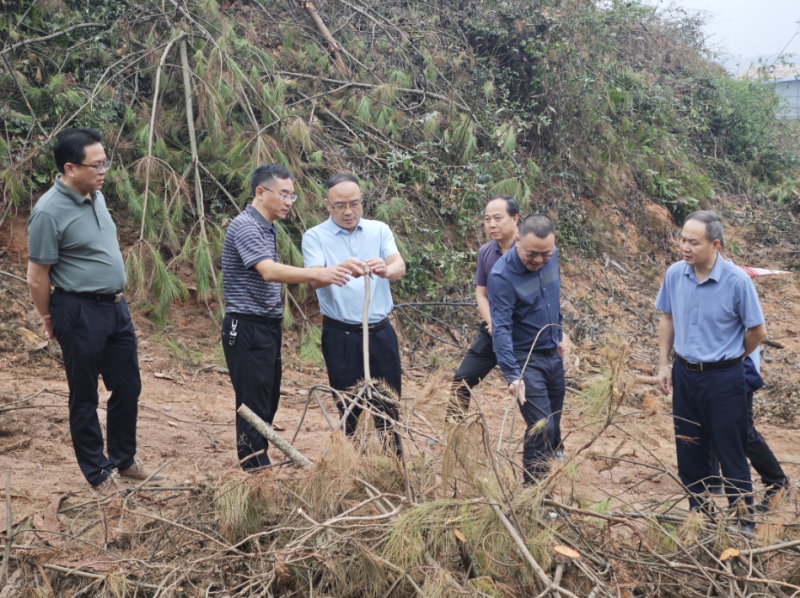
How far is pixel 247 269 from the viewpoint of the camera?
3314mm

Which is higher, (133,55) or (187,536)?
(133,55)

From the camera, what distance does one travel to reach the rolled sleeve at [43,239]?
3102 millimetres

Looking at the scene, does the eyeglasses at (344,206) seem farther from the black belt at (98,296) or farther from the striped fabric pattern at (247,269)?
the black belt at (98,296)

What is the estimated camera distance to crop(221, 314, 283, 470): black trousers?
3.29 metres

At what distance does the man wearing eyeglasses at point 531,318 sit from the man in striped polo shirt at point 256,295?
2.73ft

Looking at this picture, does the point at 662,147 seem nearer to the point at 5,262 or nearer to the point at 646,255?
the point at 646,255

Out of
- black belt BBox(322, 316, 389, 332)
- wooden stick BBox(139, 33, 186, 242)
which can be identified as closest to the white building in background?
wooden stick BBox(139, 33, 186, 242)

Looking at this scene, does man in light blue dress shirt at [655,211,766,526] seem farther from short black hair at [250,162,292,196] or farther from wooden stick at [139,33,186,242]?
wooden stick at [139,33,186,242]

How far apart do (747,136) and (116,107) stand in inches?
426

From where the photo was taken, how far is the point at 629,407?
19.7 feet

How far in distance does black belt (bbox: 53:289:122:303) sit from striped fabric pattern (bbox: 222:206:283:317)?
53cm

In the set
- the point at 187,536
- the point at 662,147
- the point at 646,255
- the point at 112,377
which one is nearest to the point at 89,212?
the point at 112,377

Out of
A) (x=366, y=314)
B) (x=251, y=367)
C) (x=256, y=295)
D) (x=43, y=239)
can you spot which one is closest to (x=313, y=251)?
(x=256, y=295)

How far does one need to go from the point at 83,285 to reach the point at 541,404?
2.20m
